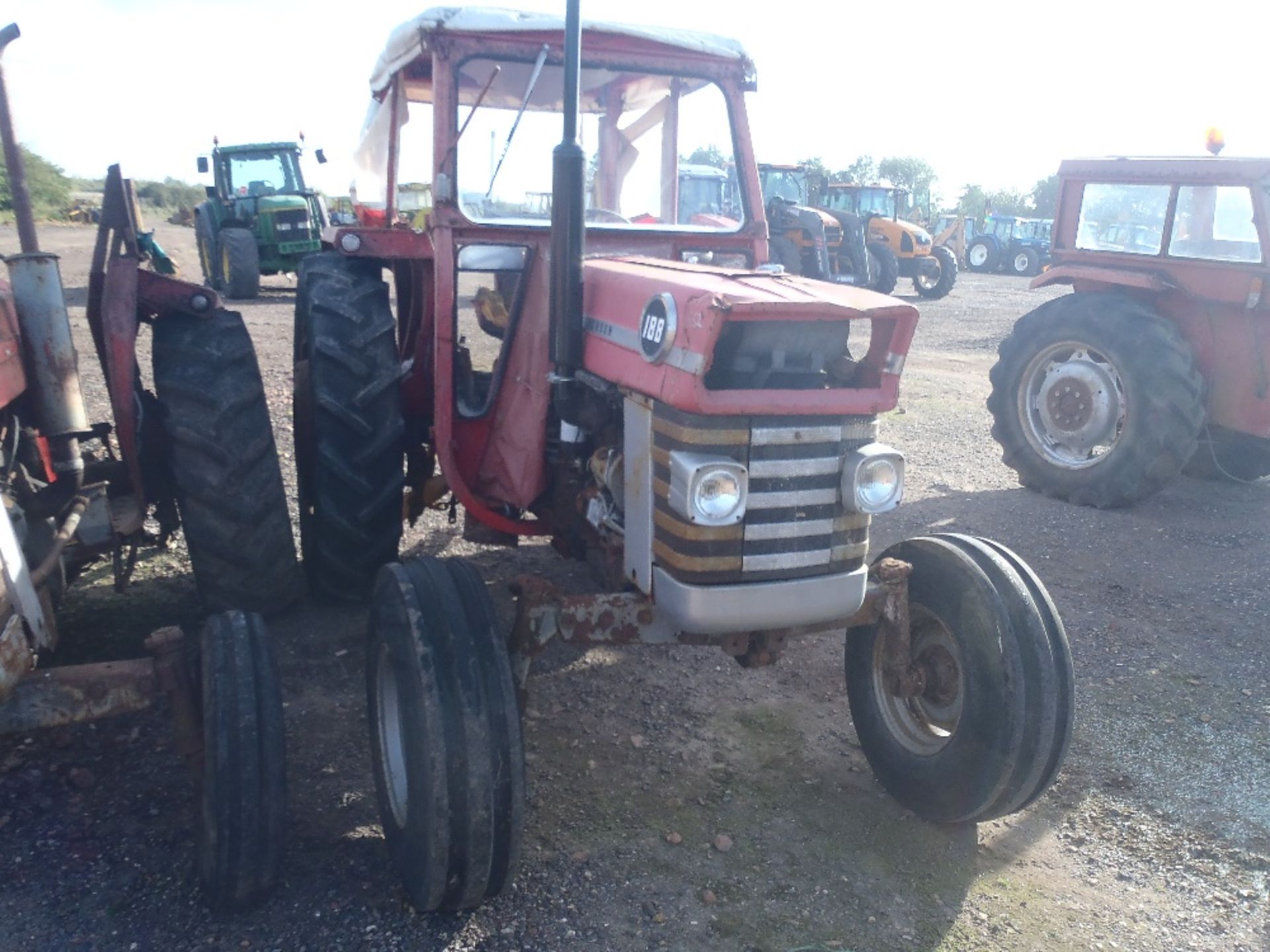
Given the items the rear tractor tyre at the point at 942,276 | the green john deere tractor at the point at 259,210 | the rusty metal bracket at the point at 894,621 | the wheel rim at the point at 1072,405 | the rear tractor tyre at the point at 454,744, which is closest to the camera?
the rear tractor tyre at the point at 454,744

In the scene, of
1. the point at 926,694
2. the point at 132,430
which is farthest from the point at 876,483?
the point at 132,430

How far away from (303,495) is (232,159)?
13.0 metres

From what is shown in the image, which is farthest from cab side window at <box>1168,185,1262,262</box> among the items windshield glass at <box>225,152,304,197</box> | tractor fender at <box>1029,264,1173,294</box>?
windshield glass at <box>225,152,304,197</box>

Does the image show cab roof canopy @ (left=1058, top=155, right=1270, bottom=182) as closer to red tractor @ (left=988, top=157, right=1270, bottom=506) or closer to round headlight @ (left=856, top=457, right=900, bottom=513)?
red tractor @ (left=988, top=157, right=1270, bottom=506)

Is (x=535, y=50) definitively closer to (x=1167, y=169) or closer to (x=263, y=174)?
(x=1167, y=169)

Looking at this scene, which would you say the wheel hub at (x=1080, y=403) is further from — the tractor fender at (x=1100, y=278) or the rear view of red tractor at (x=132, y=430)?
the rear view of red tractor at (x=132, y=430)

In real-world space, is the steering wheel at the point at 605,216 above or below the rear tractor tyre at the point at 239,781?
above

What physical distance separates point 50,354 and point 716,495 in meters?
2.72

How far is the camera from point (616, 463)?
3.02 meters

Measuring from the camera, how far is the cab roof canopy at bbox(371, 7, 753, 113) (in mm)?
3445

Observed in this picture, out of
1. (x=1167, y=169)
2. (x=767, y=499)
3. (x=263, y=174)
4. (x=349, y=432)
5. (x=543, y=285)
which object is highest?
(x=263, y=174)

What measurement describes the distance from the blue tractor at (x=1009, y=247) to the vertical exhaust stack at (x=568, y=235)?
2987cm

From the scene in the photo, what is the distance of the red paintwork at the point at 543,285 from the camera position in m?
2.68

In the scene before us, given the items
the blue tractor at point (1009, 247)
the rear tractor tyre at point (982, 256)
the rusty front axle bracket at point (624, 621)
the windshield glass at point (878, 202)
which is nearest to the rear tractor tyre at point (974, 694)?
the rusty front axle bracket at point (624, 621)
